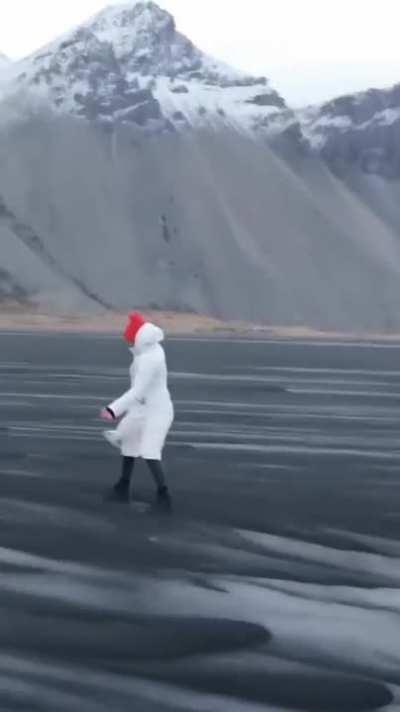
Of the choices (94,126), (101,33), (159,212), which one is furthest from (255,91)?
(159,212)

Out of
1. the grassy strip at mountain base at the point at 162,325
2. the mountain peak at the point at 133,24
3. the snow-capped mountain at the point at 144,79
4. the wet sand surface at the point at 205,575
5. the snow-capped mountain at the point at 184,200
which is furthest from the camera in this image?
the mountain peak at the point at 133,24

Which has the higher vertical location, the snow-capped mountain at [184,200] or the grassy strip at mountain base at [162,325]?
the snow-capped mountain at [184,200]

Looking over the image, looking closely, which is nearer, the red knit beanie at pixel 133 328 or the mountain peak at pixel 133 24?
the red knit beanie at pixel 133 328

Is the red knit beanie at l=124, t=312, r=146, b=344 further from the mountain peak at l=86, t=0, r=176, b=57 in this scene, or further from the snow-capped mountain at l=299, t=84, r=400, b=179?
the mountain peak at l=86, t=0, r=176, b=57

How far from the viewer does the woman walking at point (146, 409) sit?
45.6 feet

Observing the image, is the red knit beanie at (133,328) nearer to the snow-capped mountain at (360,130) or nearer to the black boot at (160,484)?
the black boot at (160,484)

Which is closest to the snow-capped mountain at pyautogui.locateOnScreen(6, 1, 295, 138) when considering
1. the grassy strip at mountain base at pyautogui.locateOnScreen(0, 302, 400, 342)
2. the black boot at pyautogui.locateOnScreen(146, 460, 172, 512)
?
the grassy strip at mountain base at pyautogui.locateOnScreen(0, 302, 400, 342)

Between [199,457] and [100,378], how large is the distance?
65.8 feet

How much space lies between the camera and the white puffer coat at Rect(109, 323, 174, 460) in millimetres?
13898

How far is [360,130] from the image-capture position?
Result: 151250 millimetres

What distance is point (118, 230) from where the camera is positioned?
12150cm

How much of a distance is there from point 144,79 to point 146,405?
5622 inches

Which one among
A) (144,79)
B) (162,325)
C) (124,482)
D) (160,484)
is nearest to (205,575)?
(160,484)

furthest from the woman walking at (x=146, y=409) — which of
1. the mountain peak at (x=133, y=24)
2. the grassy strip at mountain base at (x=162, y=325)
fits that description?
the mountain peak at (x=133, y=24)
